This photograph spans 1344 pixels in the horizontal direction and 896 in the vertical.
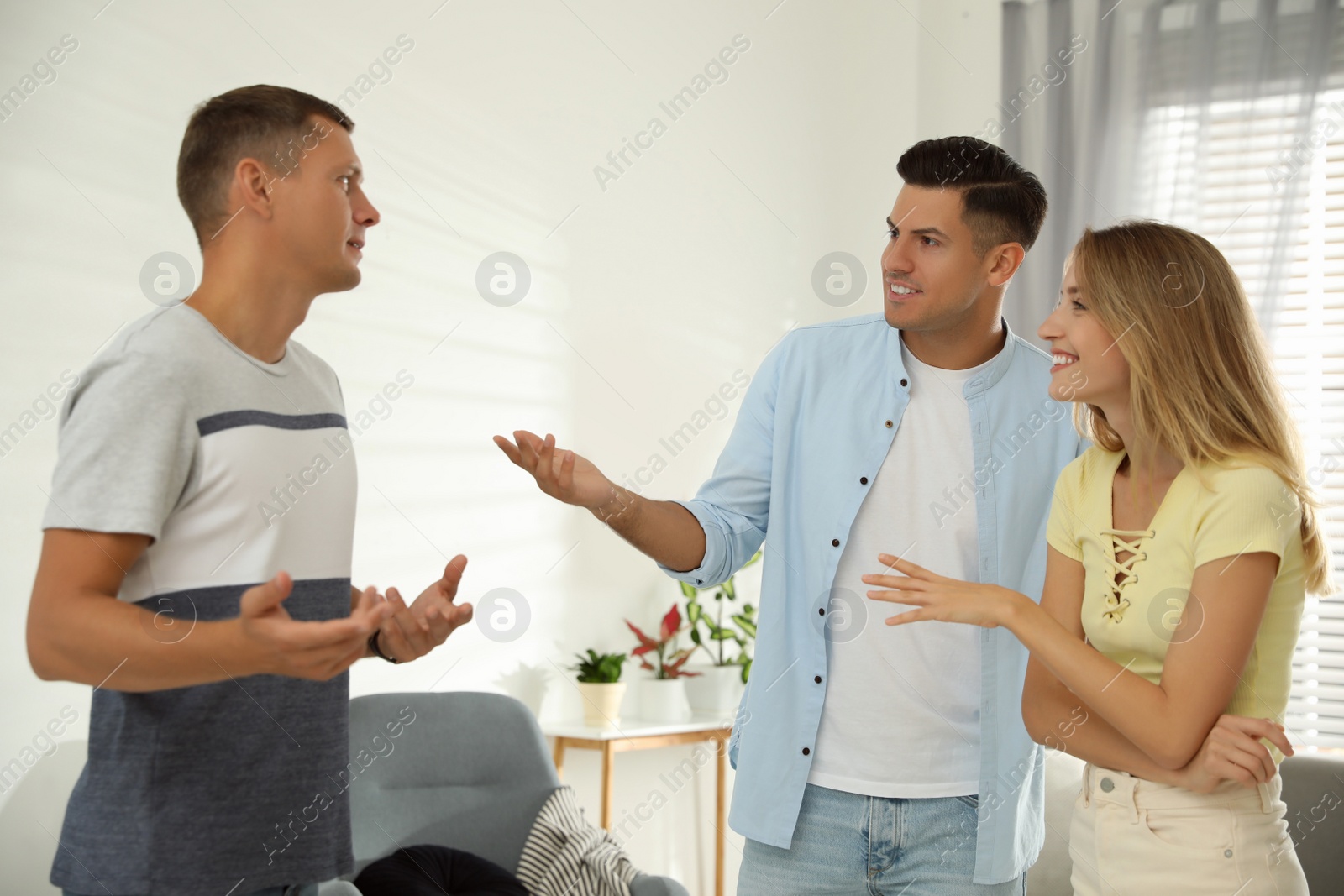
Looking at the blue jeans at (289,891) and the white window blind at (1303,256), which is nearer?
the blue jeans at (289,891)

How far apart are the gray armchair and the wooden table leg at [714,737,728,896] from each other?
1.16 meters

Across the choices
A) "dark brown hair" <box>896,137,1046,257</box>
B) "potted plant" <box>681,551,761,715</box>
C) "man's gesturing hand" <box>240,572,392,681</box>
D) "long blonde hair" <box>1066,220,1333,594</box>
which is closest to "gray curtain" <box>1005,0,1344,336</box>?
"potted plant" <box>681,551,761,715</box>

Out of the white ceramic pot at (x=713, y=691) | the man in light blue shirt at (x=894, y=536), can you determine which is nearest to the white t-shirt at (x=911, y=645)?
the man in light blue shirt at (x=894, y=536)

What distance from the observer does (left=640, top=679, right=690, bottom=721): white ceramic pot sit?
3.60m

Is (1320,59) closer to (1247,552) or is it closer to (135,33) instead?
(1247,552)

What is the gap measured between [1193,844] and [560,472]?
90 centimetres

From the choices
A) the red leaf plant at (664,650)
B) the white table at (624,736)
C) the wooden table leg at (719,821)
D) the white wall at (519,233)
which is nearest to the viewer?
the white wall at (519,233)

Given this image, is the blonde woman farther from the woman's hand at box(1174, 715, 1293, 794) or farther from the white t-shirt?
the white t-shirt

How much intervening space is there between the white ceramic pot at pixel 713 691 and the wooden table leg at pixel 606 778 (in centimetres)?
39

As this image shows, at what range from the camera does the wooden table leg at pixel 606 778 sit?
11.1 feet

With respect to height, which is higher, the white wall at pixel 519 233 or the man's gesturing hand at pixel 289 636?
the white wall at pixel 519 233

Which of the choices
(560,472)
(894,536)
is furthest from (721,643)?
(560,472)

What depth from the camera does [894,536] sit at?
172cm

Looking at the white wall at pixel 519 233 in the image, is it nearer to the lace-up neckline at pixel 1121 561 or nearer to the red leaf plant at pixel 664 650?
the red leaf plant at pixel 664 650
